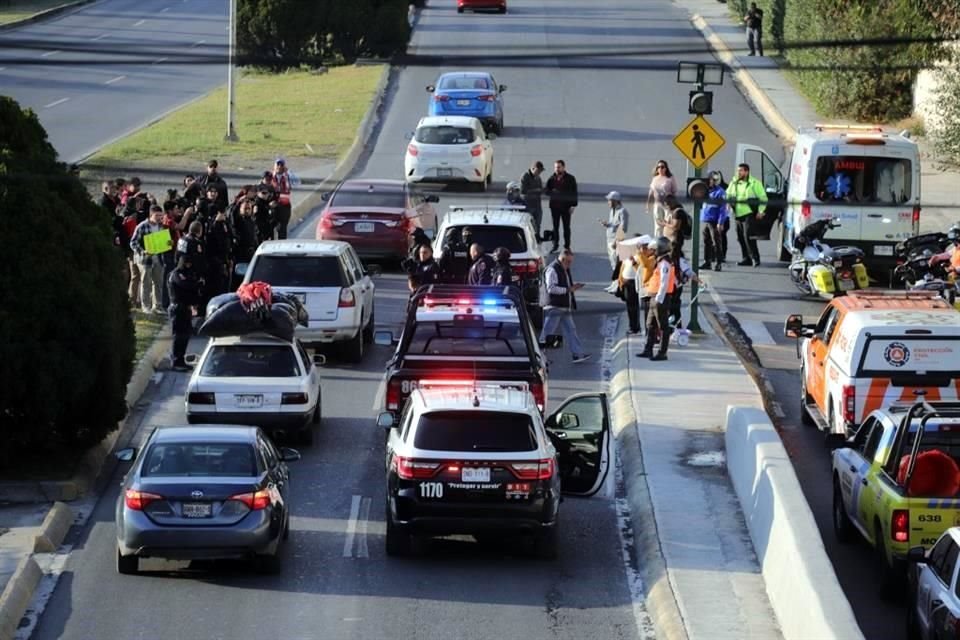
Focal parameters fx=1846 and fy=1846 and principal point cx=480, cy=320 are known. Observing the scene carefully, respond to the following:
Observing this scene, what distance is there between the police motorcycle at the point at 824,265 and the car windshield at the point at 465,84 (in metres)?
18.1

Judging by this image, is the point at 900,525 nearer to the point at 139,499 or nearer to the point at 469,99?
the point at 139,499

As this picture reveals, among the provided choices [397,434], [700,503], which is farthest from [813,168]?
[397,434]

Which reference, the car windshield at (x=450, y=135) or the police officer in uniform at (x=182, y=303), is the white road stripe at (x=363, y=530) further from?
the car windshield at (x=450, y=135)

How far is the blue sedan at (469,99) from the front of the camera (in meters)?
46.8

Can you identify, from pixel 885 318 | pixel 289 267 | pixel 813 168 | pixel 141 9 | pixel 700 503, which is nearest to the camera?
pixel 700 503

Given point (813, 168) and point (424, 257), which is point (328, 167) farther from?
point (424, 257)

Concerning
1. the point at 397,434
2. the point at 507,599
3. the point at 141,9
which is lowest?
the point at 507,599

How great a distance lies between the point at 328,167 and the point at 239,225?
1454 centimetres

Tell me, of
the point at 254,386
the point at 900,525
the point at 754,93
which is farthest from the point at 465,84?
the point at 900,525

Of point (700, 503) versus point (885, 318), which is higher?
point (885, 318)

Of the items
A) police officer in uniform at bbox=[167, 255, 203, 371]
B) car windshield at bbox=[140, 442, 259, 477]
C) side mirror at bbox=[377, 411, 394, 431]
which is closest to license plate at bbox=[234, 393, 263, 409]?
side mirror at bbox=[377, 411, 394, 431]

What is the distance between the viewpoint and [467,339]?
1969 cm

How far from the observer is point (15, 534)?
17219 millimetres

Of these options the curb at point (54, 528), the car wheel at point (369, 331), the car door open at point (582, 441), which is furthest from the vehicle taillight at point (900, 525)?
the car wheel at point (369, 331)
